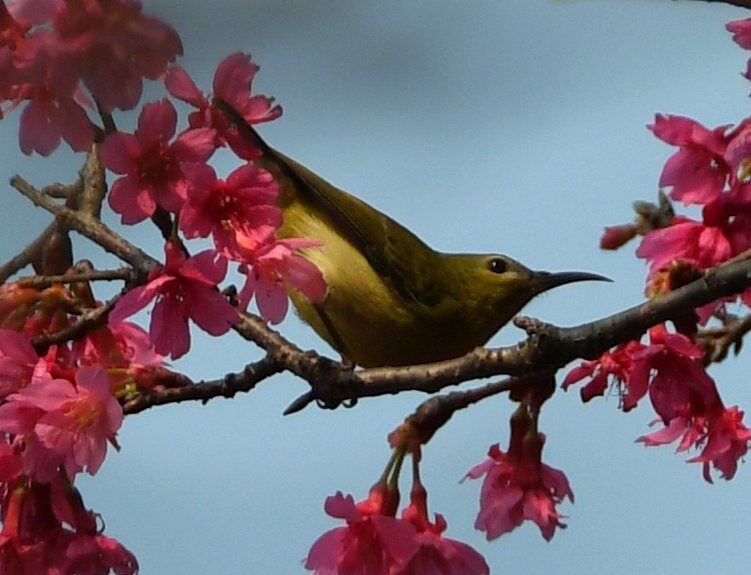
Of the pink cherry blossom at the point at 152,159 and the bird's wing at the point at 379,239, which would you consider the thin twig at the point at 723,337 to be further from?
the bird's wing at the point at 379,239

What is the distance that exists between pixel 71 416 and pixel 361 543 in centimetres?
55

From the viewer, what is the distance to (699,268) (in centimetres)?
212

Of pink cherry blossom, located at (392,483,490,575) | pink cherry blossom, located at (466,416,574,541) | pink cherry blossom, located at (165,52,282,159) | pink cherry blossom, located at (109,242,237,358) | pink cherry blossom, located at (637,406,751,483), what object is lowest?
pink cherry blossom, located at (392,483,490,575)

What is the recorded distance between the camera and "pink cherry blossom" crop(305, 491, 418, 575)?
2102 mm

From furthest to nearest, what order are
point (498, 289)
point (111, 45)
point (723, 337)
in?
point (498, 289)
point (723, 337)
point (111, 45)

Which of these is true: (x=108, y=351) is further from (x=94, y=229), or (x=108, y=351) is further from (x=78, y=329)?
(x=94, y=229)

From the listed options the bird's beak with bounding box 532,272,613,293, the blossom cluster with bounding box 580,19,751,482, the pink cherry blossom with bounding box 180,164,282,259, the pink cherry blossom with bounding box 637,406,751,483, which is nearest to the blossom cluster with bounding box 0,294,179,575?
the pink cherry blossom with bounding box 180,164,282,259

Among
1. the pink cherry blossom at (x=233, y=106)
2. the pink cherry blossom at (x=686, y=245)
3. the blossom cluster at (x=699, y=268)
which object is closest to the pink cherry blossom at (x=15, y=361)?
the pink cherry blossom at (x=233, y=106)

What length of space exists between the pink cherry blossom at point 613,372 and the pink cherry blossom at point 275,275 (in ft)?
1.81

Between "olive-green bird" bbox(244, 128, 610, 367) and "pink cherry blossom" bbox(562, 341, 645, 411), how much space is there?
2.98 feet

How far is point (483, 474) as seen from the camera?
2393 mm

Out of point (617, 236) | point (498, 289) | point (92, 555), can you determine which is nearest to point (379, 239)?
point (498, 289)

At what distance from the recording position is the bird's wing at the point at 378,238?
3.42m

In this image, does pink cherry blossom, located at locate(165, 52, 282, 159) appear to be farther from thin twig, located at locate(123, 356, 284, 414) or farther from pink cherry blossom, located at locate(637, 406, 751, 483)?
pink cherry blossom, located at locate(637, 406, 751, 483)
